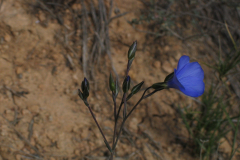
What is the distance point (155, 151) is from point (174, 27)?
6.55 ft

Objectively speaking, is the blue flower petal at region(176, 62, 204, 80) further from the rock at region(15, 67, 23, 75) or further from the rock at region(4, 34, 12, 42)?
the rock at region(4, 34, 12, 42)

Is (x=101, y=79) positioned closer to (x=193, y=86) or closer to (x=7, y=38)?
(x=7, y=38)

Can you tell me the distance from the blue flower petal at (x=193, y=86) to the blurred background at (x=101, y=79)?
780mm

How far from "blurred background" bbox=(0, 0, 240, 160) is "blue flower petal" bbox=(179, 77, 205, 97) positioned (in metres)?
0.78

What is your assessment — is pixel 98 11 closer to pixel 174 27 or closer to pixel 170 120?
pixel 174 27

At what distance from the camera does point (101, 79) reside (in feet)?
8.93

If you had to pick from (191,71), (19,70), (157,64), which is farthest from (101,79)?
(191,71)

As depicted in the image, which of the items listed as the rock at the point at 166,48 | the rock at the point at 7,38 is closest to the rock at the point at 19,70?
the rock at the point at 7,38

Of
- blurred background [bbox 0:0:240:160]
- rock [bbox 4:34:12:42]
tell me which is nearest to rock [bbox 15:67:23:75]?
blurred background [bbox 0:0:240:160]

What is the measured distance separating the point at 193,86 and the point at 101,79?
5.12 ft

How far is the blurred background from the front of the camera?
7.11 feet

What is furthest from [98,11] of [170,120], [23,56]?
[170,120]

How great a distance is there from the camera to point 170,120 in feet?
8.68

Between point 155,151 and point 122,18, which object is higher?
point 122,18
